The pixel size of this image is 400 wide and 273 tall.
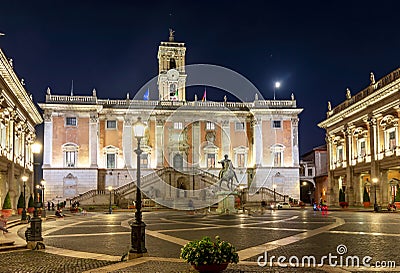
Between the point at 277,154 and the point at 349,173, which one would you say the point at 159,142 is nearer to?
the point at 277,154

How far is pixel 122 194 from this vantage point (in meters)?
55.5

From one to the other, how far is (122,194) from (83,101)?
565 inches

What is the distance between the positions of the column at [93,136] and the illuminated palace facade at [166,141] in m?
0.13

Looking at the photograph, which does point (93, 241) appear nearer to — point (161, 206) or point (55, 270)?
point (55, 270)

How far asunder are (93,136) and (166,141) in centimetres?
993

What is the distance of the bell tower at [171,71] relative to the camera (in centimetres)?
7044

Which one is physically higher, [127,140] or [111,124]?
[111,124]

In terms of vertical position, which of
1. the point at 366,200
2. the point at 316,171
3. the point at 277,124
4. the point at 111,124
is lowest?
the point at 366,200

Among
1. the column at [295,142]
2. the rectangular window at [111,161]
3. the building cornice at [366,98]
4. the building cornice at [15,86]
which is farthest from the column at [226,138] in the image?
the building cornice at [15,86]

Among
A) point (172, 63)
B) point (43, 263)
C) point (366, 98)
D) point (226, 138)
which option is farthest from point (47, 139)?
point (43, 263)

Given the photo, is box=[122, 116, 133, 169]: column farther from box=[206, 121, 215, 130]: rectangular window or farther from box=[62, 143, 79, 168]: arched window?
box=[206, 121, 215, 130]: rectangular window

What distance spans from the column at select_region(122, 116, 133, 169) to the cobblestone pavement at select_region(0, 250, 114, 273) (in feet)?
153

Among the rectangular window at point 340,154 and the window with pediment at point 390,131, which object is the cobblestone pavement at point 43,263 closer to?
the window with pediment at point 390,131

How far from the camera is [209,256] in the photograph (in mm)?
9516
